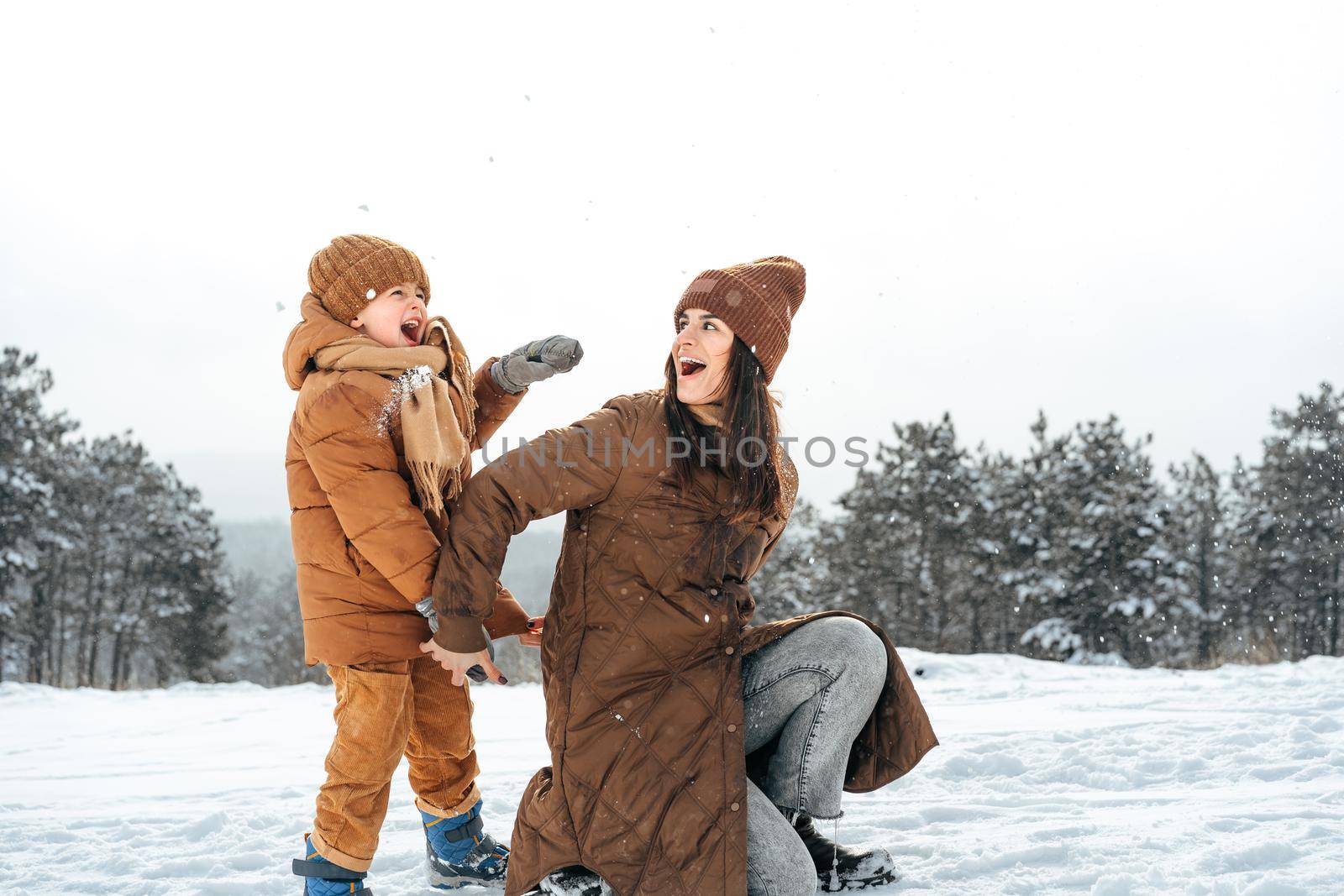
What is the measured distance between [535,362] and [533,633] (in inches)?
31.9

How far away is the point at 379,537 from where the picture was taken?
88.8 inches

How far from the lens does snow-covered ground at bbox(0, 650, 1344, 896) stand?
2.47 metres

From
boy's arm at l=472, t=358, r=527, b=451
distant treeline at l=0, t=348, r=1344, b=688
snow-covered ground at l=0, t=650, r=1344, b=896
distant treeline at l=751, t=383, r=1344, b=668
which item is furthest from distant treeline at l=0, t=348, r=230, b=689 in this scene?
boy's arm at l=472, t=358, r=527, b=451

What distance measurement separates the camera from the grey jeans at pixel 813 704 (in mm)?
2273

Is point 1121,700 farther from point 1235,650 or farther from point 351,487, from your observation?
point 1235,650

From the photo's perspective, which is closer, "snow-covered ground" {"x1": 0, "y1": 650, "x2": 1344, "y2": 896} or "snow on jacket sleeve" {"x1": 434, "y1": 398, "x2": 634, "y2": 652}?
"snow on jacket sleeve" {"x1": 434, "y1": 398, "x2": 634, "y2": 652}

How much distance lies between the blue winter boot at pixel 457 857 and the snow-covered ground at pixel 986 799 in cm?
7

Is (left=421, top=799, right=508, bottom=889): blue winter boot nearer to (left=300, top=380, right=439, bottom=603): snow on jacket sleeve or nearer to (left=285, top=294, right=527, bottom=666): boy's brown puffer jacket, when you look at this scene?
(left=285, top=294, right=527, bottom=666): boy's brown puffer jacket

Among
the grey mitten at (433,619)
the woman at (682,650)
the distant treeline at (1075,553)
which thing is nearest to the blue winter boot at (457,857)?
the woman at (682,650)

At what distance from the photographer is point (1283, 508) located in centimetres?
3069

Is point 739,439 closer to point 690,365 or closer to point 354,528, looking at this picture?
point 690,365

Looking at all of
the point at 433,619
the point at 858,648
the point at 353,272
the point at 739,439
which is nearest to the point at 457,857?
the point at 433,619

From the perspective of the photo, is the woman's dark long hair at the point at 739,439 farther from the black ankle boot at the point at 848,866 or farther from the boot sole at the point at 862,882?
the boot sole at the point at 862,882

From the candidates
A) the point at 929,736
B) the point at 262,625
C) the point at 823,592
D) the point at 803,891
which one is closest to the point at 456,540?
the point at 803,891
